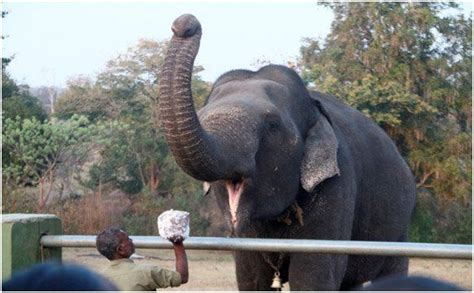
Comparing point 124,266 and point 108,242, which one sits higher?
point 108,242

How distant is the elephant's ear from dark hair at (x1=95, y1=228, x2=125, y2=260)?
1753mm

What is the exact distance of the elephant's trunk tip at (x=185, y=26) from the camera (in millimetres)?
5535

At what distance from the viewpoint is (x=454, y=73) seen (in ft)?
62.8

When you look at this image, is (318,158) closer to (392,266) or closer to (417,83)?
(392,266)

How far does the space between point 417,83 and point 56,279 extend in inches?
716

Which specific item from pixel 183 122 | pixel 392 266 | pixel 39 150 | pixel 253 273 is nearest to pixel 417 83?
pixel 39 150

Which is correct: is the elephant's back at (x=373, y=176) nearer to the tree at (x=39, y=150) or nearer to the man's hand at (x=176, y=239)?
the man's hand at (x=176, y=239)

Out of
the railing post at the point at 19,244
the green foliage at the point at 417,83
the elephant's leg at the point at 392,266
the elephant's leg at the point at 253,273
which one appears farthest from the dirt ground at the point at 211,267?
the railing post at the point at 19,244

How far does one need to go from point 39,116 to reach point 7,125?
2.23 meters

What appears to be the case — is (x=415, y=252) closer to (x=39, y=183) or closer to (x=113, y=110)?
(x=39, y=183)

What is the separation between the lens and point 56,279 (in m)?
1.84

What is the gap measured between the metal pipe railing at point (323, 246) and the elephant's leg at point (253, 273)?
Result: 5.75 ft

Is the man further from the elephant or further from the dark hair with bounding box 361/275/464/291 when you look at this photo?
the dark hair with bounding box 361/275/464/291

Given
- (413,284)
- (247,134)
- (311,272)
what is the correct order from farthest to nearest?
1. (311,272)
2. (247,134)
3. (413,284)
